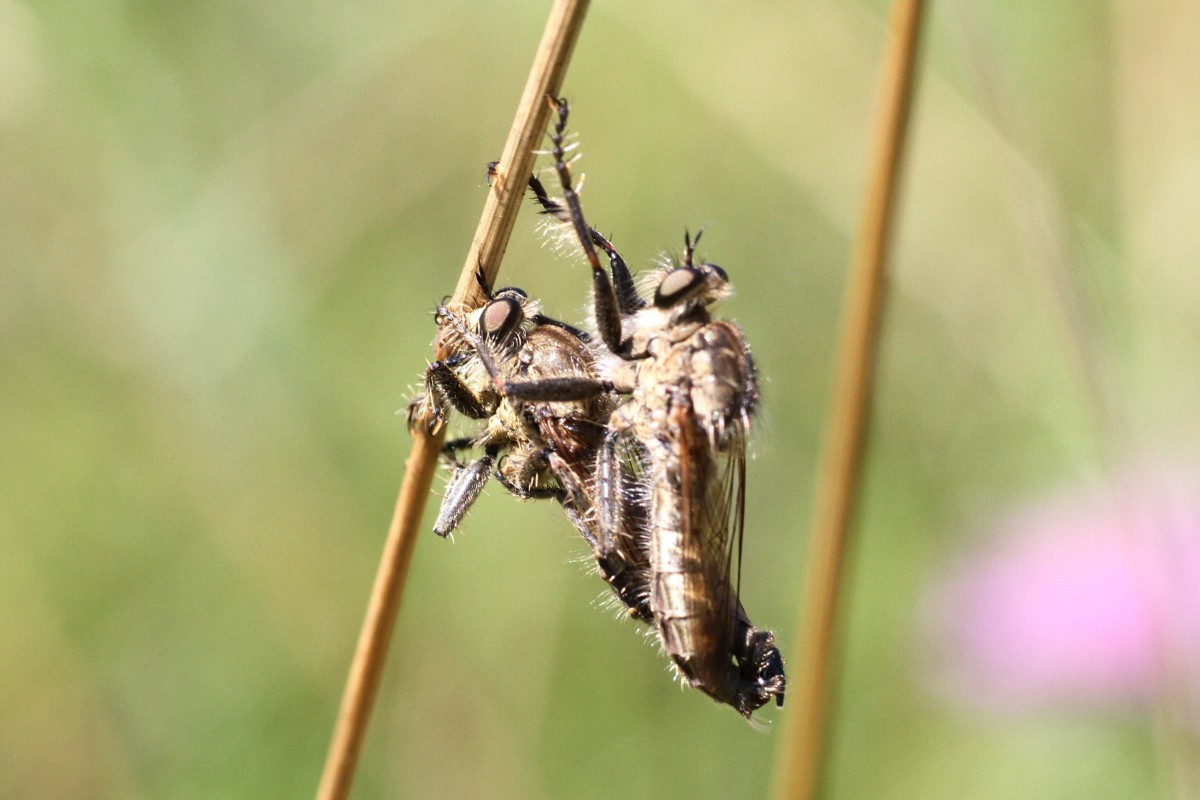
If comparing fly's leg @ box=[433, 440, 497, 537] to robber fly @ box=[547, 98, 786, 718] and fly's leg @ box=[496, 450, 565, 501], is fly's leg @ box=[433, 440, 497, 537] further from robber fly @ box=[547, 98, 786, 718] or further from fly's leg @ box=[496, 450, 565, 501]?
robber fly @ box=[547, 98, 786, 718]

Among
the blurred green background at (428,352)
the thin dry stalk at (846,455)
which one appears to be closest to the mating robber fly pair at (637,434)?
the thin dry stalk at (846,455)

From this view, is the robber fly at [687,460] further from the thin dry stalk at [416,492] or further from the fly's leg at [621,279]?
the thin dry stalk at [416,492]

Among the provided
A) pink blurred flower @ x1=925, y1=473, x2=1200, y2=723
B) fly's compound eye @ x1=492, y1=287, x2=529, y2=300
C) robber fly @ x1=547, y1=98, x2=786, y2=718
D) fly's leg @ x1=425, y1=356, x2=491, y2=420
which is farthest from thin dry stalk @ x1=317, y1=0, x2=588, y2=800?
pink blurred flower @ x1=925, y1=473, x2=1200, y2=723

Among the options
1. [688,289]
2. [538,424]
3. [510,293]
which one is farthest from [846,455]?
[510,293]

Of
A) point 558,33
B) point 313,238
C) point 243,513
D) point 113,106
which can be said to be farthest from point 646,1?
point 558,33

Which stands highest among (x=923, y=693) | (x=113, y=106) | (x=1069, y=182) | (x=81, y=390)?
(x=1069, y=182)

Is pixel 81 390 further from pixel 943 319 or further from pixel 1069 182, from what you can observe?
pixel 1069 182
